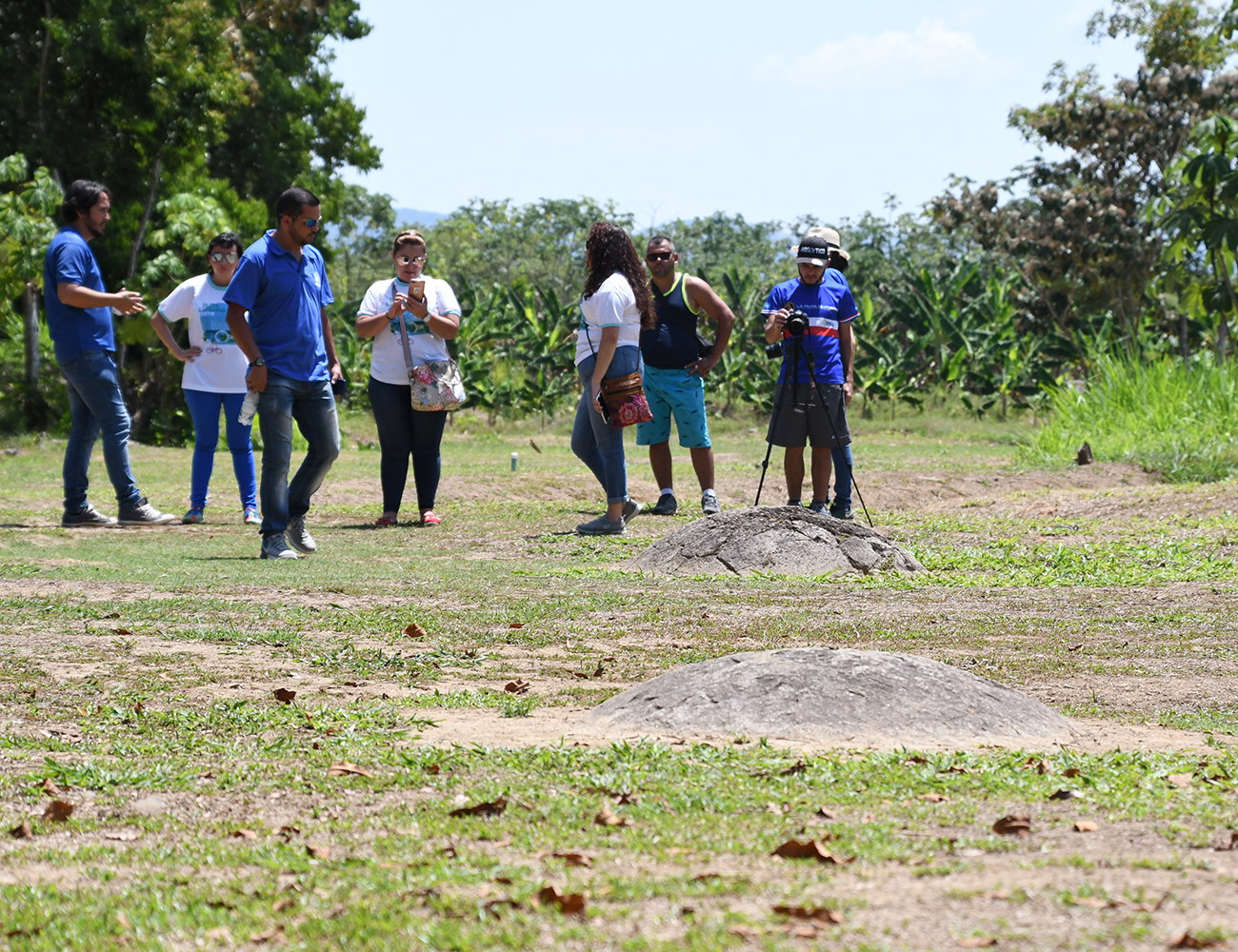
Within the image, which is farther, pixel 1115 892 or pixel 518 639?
pixel 518 639

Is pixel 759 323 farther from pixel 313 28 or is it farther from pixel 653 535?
pixel 653 535

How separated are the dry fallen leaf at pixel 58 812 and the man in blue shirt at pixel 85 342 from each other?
21.2 ft

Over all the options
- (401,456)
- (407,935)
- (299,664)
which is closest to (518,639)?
(299,664)

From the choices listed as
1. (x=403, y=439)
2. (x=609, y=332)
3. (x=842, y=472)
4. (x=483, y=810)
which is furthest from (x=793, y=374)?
(x=483, y=810)

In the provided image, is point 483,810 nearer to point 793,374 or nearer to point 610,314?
point 610,314

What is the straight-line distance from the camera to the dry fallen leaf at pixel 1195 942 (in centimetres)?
261

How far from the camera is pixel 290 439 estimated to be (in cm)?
866

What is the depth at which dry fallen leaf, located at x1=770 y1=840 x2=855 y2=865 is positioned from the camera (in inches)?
128

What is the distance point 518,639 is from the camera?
625 cm

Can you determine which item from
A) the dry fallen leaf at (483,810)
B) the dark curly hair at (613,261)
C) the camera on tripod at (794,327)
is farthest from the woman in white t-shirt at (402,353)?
the dry fallen leaf at (483,810)

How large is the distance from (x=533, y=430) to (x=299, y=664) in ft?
57.1

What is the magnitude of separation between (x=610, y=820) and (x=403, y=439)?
7203 mm

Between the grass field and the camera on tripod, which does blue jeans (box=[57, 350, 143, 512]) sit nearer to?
the grass field

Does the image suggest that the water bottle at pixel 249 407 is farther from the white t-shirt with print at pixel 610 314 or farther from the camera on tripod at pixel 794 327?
the camera on tripod at pixel 794 327
